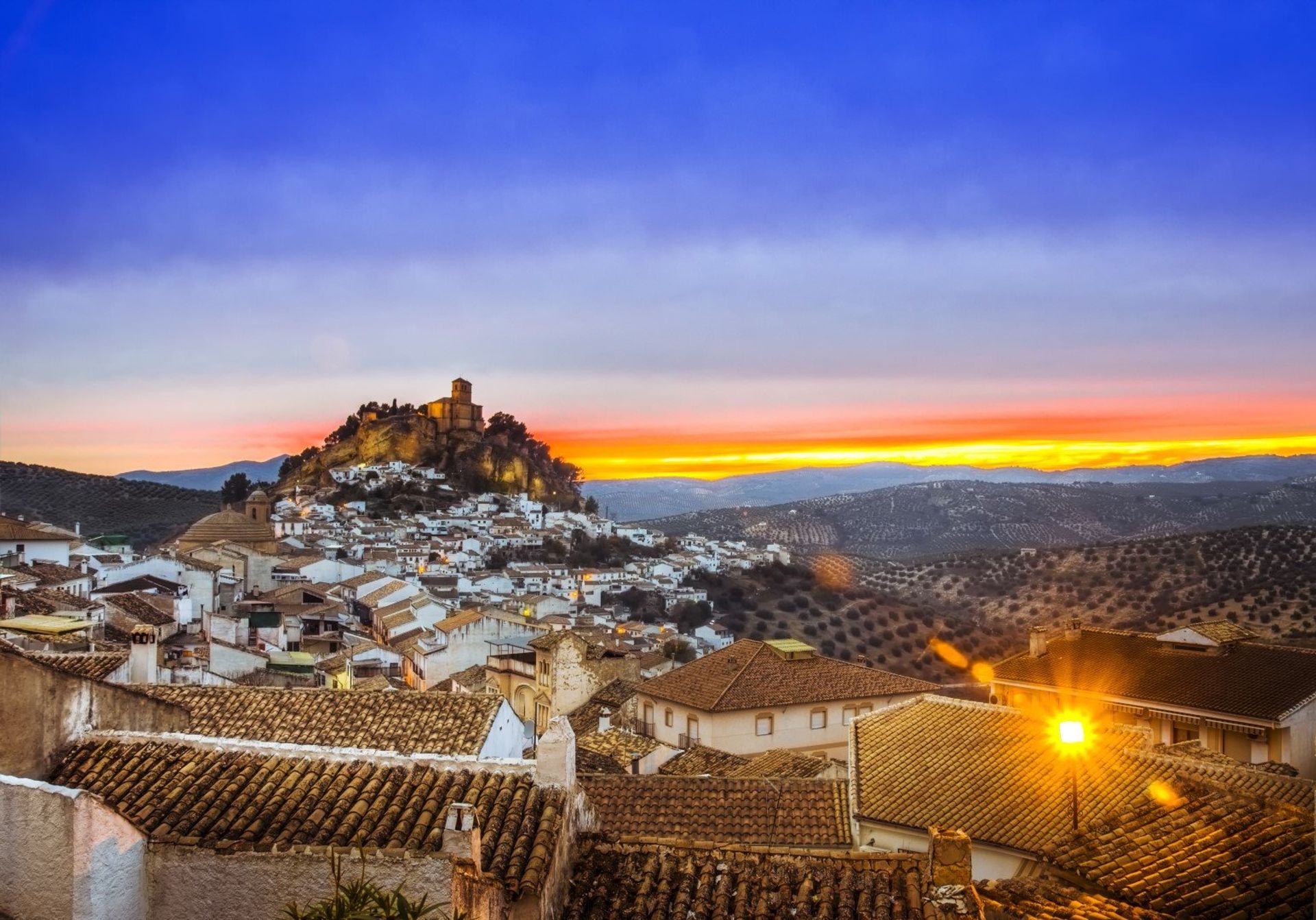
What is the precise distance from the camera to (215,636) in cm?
2631

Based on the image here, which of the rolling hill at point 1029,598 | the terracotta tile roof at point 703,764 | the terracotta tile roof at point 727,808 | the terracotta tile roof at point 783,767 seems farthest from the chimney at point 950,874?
the rolling hill at point 1029,598

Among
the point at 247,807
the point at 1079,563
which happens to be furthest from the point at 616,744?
the point at 1079,563

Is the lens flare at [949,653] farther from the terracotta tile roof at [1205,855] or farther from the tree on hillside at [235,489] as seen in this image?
the tree on hillside at [235,489]

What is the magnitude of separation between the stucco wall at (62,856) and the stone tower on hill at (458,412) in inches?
5409

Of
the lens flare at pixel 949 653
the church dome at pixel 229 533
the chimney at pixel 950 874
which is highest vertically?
the chimney at pixel 950 874

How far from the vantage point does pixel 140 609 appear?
28422 millimetres

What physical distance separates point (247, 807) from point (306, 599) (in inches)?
1636

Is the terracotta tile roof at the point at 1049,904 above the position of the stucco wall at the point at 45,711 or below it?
below

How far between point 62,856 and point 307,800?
1562 mm

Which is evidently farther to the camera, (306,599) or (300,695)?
(306,599)

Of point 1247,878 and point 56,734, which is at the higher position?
point 56,734

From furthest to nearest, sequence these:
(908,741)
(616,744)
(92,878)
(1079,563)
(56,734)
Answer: (1079,563)
(616,744)
(908,741)
(56,734)
(92,878)

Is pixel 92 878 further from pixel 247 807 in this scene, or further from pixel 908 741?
pixel 908 741

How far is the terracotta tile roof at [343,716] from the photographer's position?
1154 centimetres
